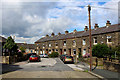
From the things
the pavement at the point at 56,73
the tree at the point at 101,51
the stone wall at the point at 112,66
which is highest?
the tree at the point at 101,51

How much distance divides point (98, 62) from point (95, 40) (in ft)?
48.2

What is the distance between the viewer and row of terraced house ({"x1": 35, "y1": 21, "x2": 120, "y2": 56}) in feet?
98.0

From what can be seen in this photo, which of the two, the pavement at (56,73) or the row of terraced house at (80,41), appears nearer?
the pavement at (56,73)

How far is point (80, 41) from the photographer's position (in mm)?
38562

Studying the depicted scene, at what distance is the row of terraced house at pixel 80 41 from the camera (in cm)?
2988

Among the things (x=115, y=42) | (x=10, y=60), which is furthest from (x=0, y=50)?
(x=115, y=42)

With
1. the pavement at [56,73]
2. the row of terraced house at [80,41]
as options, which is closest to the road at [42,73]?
the pavement at [56,73]

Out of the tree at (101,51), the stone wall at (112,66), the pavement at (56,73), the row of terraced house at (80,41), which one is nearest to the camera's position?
the pavement at (56,73)

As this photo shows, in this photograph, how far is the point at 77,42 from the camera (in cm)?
3978

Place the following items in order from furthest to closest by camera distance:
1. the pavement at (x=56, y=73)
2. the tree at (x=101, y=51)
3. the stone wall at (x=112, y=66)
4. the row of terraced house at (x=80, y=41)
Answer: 1. the row of terraced house at (x=80, y=41)
2. the tree at (x=101, y=51)
3. the stone wall at (x=112, y=66)
4. the pavement at (x=56, y=73)

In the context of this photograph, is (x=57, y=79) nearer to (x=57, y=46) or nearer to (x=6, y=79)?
(x=6, y=79)

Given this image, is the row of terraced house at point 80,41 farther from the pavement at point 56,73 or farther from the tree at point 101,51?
the pavement at point 56,73

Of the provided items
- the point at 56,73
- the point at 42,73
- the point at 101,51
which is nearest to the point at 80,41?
the point at 101,51

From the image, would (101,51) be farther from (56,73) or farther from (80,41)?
(80,41)
